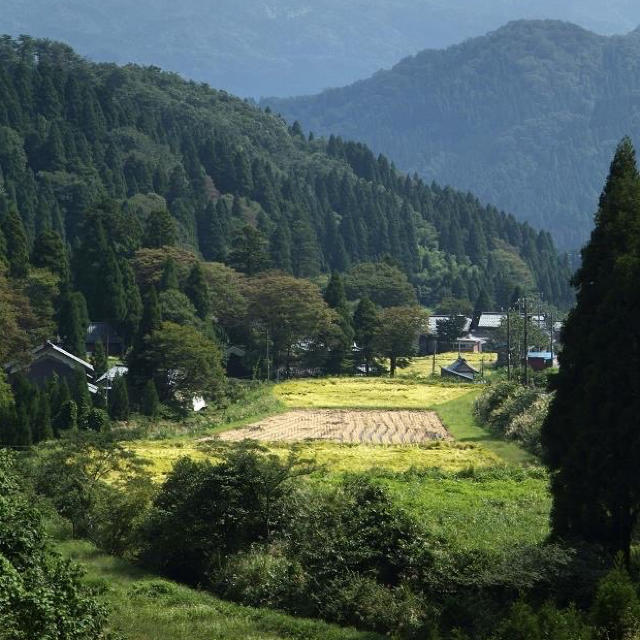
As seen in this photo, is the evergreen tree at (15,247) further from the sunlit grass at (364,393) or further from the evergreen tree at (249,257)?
the evergreen tree at (249,257)

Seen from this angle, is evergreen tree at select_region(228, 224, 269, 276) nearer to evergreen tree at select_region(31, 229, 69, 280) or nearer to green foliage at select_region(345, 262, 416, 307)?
green foliage at select_region(345, 262, 416, 307)

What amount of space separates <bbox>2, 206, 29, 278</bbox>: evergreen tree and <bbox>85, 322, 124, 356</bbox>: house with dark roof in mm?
6164

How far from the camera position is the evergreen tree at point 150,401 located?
67062mm

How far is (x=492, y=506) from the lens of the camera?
3469 cm

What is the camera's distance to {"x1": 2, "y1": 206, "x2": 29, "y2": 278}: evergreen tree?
3252 inches

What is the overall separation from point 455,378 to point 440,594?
7677 cm

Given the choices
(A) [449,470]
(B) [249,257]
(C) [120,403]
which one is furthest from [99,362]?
(B) [249,257]

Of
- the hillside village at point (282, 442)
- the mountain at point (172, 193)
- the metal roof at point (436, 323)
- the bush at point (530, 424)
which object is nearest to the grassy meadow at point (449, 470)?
the hillside village at point (282, 442)

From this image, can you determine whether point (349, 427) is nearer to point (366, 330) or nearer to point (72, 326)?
point (72, 326)

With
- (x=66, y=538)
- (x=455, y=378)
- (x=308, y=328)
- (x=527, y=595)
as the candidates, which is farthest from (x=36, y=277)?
(x=527, y=595)

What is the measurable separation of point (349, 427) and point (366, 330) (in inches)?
1504

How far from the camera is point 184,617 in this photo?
24.5 metres

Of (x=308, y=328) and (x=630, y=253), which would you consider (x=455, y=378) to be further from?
(x=630, y=253)

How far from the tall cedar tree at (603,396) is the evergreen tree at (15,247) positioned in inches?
2407
